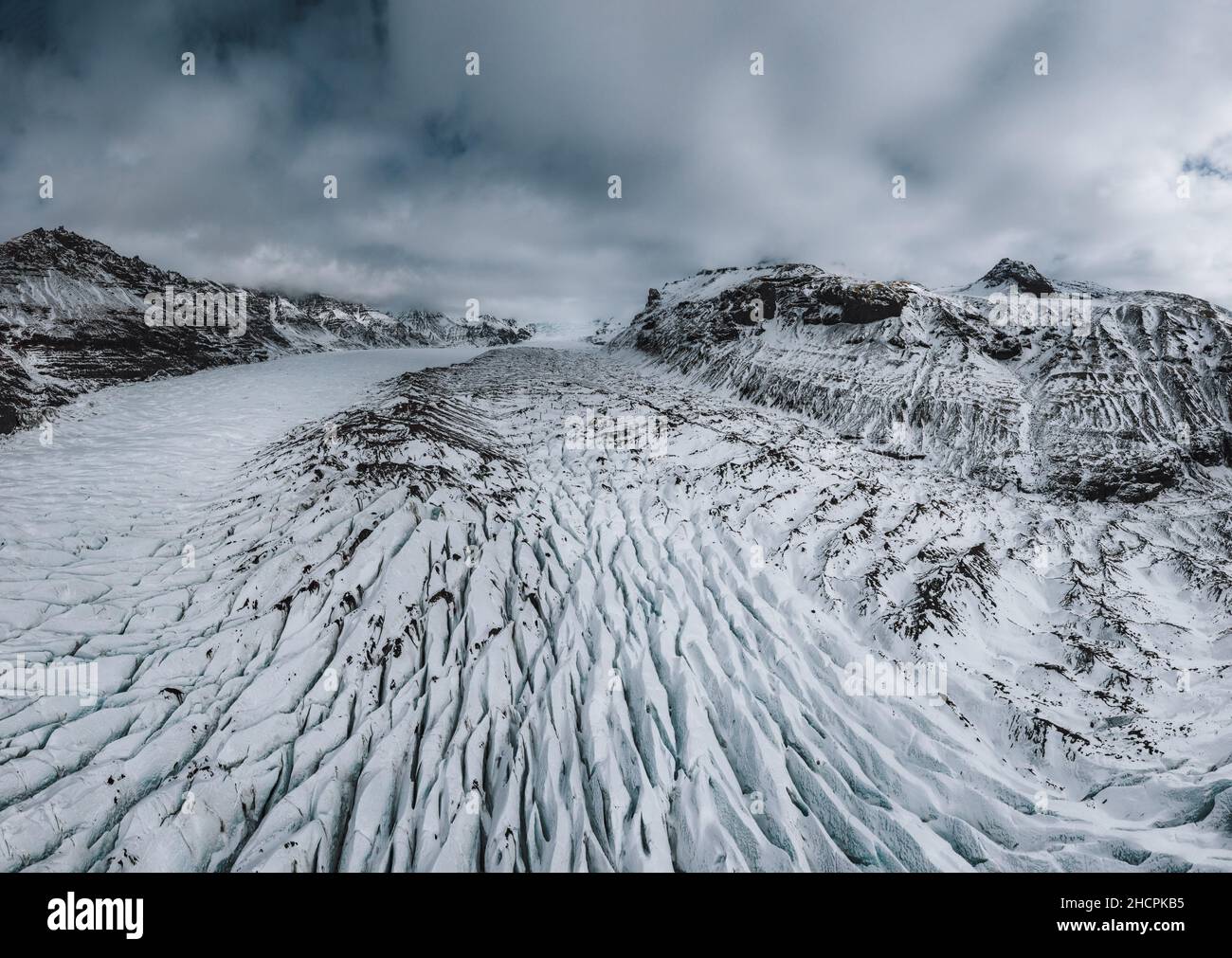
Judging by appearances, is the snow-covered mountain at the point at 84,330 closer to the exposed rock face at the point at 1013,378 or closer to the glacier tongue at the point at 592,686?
the glacier tongue at the point at 592,686

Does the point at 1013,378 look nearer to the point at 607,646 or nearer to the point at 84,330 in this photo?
the point at 607,646

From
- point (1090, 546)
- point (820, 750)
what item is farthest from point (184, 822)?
point (1090, 546)

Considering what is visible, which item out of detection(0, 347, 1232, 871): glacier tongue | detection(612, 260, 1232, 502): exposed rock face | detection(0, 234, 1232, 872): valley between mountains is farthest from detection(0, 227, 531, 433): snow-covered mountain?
detection(612, 260, 1232, 502): exposed rock face

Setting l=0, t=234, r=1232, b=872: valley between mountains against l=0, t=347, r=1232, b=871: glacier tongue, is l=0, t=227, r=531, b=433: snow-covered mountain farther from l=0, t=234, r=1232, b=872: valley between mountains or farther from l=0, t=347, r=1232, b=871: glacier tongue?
l=0, t=347, r=1232, b=871: glacier tongue

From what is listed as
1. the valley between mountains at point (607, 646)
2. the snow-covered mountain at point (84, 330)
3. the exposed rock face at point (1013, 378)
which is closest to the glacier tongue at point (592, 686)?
the valley between mountains at point (607, 646)

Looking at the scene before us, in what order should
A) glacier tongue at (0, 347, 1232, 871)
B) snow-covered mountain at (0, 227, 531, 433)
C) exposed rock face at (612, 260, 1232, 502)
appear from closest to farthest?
glacier tongue at (0, 347, 1232, 871)
exposed rock face at (612, 260, 1232, 502)
snow-covered mountain at (0, 227, 531, 433)

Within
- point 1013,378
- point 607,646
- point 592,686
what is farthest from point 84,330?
point 1013,378

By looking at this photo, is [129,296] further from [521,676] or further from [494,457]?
[521,676]
